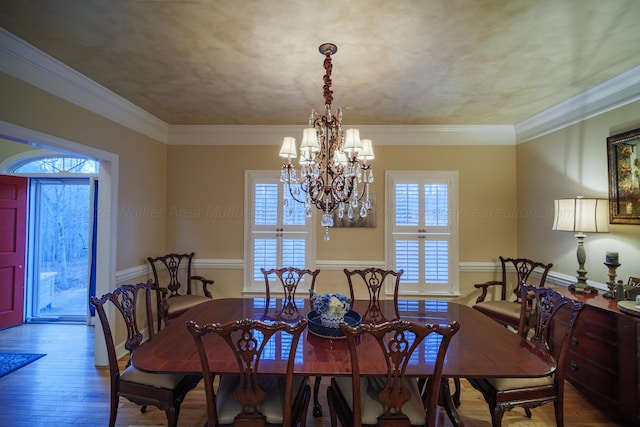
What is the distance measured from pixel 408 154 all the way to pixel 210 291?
314cm

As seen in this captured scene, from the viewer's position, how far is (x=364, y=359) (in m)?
1.43

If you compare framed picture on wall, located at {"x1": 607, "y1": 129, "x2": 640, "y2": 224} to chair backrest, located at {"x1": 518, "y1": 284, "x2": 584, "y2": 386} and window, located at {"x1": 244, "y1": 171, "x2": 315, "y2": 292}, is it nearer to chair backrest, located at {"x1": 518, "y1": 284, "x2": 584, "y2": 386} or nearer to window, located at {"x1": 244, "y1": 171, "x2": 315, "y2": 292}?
chair backrest, located at {"x1": 518, "y1": 284, "x2": 584, "y2": 386}

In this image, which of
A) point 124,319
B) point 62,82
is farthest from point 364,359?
point 62,82

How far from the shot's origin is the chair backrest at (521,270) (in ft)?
9.75

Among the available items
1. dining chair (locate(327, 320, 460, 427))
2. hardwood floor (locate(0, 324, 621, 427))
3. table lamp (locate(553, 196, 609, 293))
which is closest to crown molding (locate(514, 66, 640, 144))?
table lamp (locate(553, 196, 609, 293))

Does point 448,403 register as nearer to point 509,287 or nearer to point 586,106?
point 509,287

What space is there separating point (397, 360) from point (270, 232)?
256 centimetres

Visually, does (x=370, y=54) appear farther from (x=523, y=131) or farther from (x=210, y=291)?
(x=210, y=291)

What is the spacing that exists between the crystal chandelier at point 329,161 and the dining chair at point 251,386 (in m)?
0.82

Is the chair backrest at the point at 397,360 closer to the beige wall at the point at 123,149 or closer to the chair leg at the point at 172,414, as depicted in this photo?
the chair leg at the point at 172,414

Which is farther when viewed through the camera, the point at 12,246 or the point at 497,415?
the point at 12,246

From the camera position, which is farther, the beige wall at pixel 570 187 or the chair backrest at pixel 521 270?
the chair backrest at pixel 521 270

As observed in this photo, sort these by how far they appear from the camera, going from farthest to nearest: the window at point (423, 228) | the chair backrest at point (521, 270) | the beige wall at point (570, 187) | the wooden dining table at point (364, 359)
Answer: the window at point (423, 228)
the chair backrest at point (521, 270)
the beige wall at point (570, 187)
the wooden dining table at point (364, 359)

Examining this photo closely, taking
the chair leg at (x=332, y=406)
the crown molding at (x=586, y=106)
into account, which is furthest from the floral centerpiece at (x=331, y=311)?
the crown molding at (x=586, y=106)
